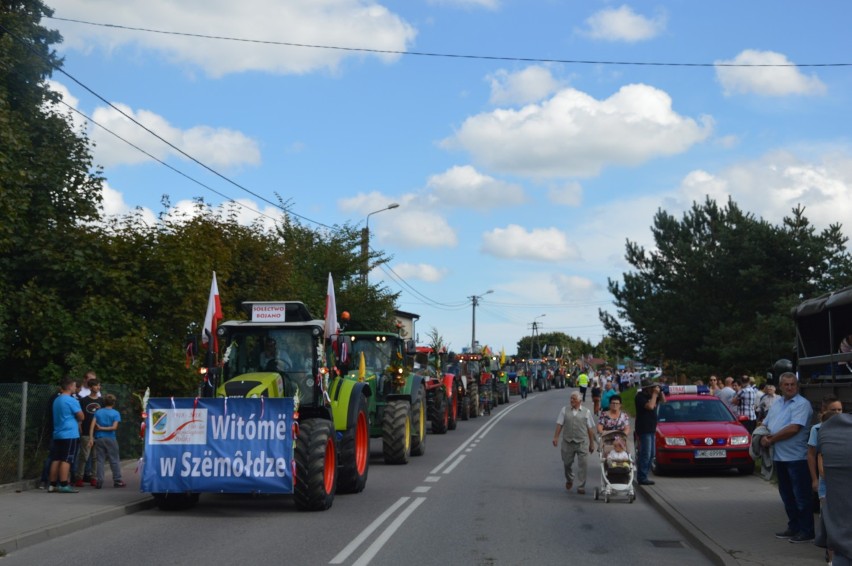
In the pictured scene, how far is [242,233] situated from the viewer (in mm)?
27594

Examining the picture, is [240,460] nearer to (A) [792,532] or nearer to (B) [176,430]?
(B) [176,430]

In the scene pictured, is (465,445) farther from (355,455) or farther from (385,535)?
(385,535)

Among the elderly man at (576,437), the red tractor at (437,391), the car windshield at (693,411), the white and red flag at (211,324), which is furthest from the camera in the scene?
the red tractor at (437,391)

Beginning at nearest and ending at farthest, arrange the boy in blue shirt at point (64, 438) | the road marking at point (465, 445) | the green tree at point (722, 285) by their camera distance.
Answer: the boy in blue shirt at point (64, 438)
the road marking at point (465, 445)
the green tree at point (722, 285)

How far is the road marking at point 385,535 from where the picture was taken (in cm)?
958

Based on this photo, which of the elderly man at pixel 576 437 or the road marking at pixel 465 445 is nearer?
the elderly man at pixel 576 437

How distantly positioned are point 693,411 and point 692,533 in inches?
318

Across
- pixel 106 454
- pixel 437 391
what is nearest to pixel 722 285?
pixel 437 391

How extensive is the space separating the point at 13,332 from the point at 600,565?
A: 1613 centimetres

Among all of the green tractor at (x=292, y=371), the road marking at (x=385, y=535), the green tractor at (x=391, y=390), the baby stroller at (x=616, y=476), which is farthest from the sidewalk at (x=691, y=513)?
the green tractor at (x=391, y=390)

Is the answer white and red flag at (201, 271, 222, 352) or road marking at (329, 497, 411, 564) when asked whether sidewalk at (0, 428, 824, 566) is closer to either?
white and red flag at (201, 271, 222, 352)

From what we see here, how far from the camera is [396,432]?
20.1 metres

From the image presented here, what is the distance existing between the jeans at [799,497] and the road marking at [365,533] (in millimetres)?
4475

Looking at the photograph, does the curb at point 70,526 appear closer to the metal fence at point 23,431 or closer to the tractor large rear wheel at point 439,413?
the metal fence at point 23,431
